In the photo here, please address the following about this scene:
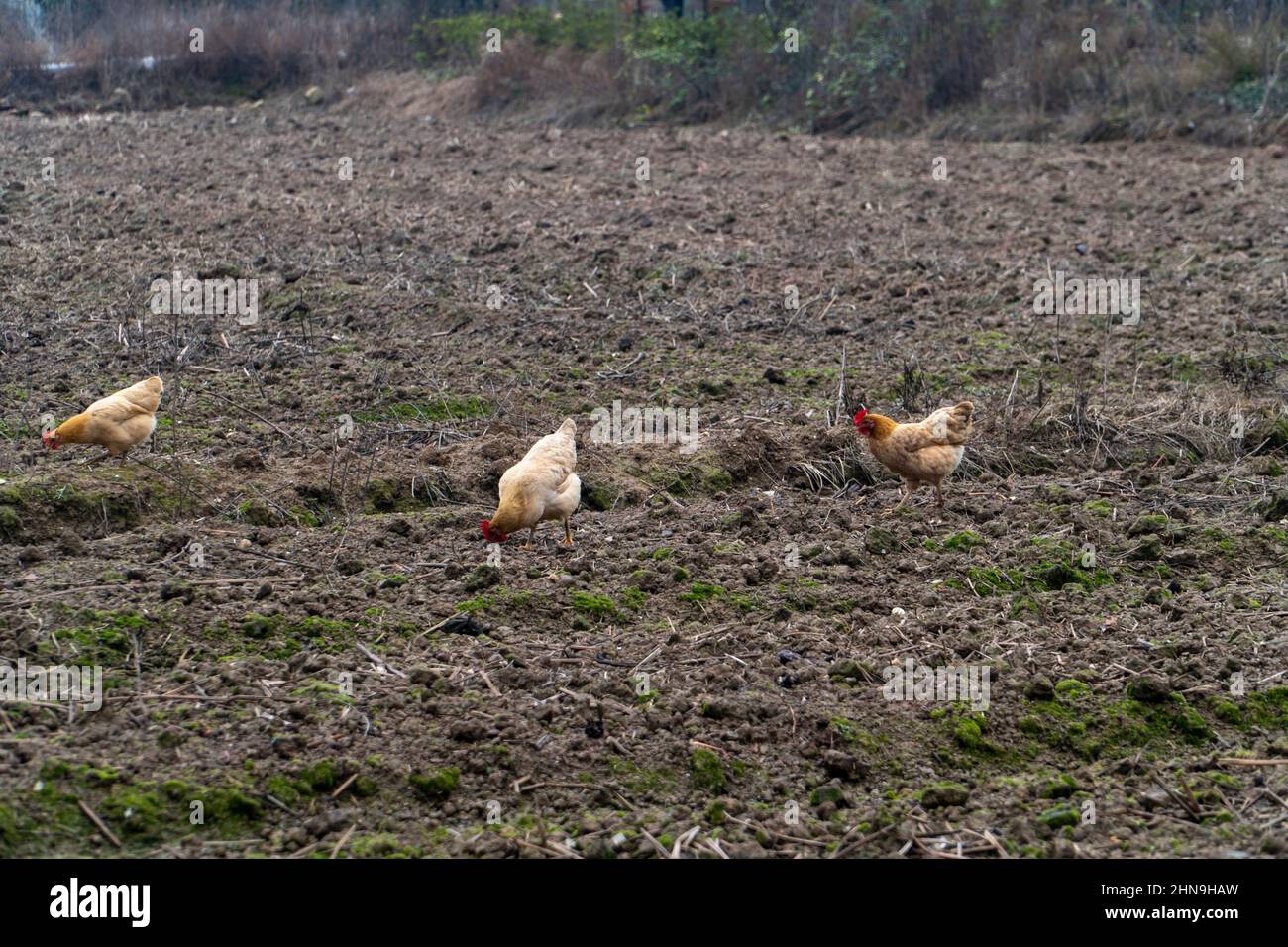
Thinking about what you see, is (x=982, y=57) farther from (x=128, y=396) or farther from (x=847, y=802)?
(x=847, y=802)

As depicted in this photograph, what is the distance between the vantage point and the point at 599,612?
5.48 m

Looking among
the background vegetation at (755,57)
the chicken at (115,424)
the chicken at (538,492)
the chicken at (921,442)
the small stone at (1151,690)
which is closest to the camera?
the small stone at (1151,690)

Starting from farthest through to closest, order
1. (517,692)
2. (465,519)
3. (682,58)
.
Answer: (682,58), (465,519), (517,692)

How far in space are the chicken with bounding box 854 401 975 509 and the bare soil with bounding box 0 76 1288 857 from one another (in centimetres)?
30

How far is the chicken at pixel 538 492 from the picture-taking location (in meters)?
5.72

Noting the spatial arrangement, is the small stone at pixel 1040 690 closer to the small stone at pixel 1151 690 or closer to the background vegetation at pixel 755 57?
the small stone at pixel 1151 690

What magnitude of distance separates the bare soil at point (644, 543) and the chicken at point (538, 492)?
0.21m

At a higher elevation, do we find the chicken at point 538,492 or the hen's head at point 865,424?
the hen's head at point 865,424

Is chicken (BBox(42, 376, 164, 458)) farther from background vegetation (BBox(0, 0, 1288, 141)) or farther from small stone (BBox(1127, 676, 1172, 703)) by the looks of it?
background vegetation (BBox(0, 0, 1288, 141))

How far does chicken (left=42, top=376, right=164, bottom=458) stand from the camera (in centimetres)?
638

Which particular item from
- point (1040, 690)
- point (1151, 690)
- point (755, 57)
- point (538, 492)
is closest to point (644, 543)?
point (538, 492)

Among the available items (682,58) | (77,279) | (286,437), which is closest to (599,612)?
(286,437)

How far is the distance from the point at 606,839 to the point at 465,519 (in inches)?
105

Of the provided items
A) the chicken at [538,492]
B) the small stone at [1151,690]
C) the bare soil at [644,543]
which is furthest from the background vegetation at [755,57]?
the small stone at [1151,690]
